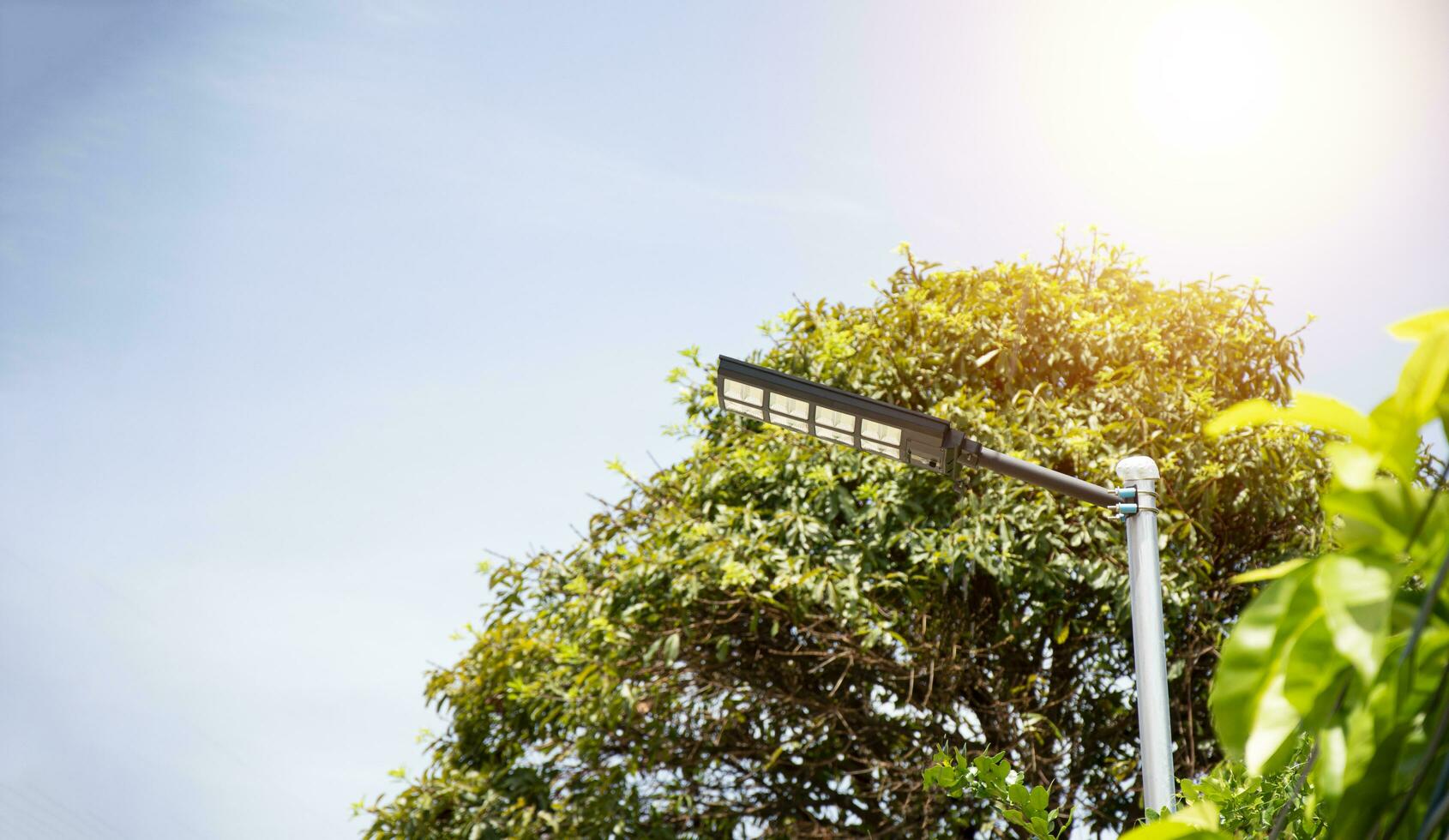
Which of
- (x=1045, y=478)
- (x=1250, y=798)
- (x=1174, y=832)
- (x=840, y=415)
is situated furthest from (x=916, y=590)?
(x=1174, y=832)

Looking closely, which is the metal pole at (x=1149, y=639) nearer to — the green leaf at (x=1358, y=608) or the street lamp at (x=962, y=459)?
the street lamp at (x=962, y=459)

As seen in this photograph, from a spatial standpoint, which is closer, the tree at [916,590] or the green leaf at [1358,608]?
the green leaf at [1358,608]

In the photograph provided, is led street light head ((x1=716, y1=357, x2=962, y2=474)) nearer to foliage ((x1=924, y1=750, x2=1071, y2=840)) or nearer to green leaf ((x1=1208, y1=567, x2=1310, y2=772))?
foliage ((x1=924, y1=750, x2=1071, y2=840))

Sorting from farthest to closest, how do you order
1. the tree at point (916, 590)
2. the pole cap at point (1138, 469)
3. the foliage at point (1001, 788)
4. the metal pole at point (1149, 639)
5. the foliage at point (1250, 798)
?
the tree at point (916, 590) < the pole cap at point (1138, 469) < the metal pole at point (1149, 639) < the foliage at point (1250, 798) < the foliage at point (1001, 788)

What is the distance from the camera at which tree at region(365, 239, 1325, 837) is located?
7.79m

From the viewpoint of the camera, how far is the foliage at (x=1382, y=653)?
742 millimetres

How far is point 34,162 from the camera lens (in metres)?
21.1

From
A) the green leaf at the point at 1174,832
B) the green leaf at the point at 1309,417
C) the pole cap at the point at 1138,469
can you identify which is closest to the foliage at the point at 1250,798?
the pole cap at the point at 1138,469

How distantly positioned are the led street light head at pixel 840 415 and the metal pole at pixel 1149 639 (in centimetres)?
72

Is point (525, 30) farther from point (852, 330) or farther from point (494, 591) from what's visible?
point (494, 591)

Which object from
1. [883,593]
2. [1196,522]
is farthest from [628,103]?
[1196,522]

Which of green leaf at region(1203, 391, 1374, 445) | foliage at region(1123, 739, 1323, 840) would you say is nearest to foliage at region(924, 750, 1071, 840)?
foliage at region(1123, 739, 1323, 840)

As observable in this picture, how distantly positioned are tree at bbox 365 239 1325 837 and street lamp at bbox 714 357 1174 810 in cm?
321

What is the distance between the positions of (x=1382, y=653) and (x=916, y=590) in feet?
23.5
